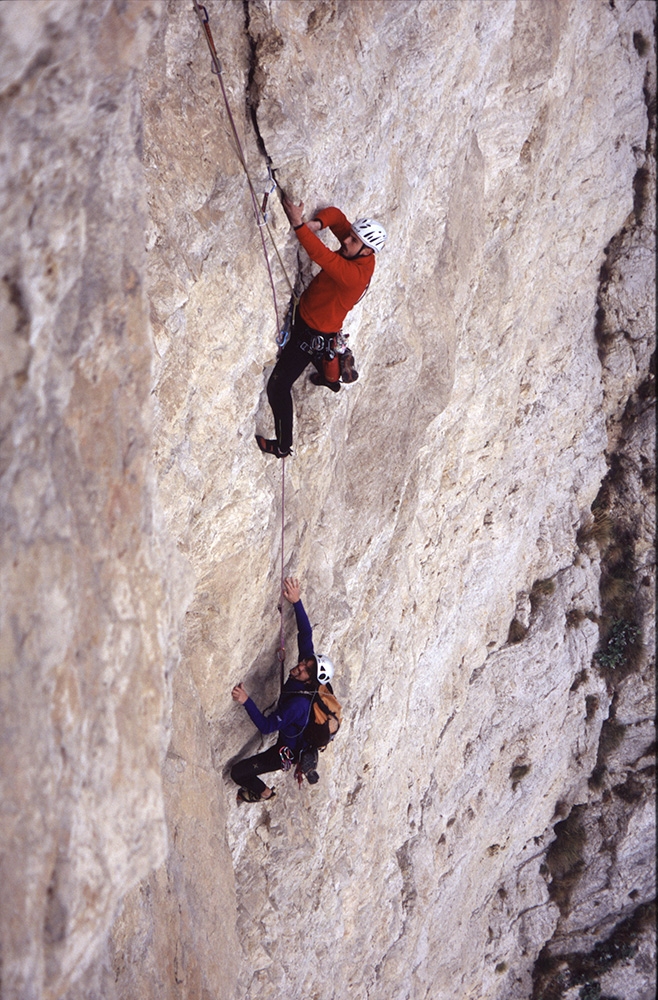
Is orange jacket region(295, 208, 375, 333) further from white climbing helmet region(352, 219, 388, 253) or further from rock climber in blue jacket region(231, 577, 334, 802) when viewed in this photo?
rock climber in blue jacket region(231, 577, 334, 802)

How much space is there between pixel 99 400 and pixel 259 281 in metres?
2.48

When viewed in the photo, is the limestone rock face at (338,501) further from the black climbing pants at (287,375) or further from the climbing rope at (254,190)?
the black climbing pants at (287,375)

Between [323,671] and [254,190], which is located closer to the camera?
[254,190]

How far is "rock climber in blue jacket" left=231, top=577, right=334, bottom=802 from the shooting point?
7602mm

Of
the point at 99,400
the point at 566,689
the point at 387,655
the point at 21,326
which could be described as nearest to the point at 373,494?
the point at 387,655

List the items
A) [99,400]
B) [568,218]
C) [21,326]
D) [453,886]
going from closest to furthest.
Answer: [21,326], [99,400], [568,218], [453,886]

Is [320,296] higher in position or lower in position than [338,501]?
higher

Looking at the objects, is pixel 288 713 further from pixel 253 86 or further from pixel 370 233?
pixel 253 86

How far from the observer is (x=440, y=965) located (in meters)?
12.3

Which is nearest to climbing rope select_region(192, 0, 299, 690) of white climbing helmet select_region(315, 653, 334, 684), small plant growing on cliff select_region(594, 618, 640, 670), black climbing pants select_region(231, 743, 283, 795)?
white climbing helmet select_region(315, 653, 334, 684)

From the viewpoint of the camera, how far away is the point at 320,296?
21.3ft

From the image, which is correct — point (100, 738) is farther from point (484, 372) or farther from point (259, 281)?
point (484, 372)

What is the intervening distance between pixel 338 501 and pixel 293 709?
2174 millimetres

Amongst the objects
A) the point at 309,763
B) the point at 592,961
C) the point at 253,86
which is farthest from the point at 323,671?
the point at 592,961
